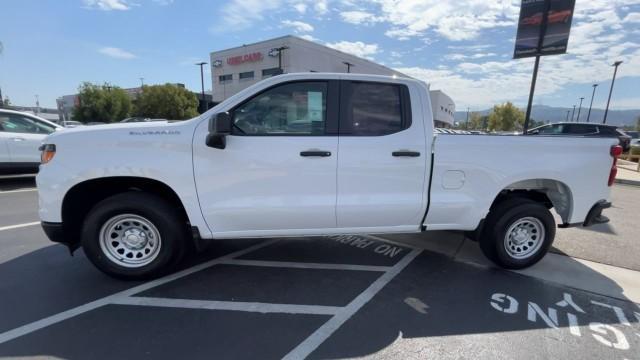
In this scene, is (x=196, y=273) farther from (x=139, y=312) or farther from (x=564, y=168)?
(x=564, y=168)

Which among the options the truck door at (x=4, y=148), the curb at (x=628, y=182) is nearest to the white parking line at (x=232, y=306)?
the truck door at (x=4, y=148)

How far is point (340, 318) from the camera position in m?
2.83

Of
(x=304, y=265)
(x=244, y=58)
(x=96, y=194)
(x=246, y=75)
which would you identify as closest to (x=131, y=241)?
(x=96, y=194)

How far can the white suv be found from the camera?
7.42 m

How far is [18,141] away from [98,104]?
146 feet

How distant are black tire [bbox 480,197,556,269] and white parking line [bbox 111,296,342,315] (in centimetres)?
202

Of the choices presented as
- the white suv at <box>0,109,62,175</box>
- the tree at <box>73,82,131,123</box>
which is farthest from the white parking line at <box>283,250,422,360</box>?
the tree at <box>73,82,131,123</box>

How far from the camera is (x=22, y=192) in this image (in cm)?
722

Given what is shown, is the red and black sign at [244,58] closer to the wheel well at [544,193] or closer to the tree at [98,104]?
the tree at [98,104]

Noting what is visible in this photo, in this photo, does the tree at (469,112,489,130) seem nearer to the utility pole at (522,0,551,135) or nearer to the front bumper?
the utility pole at (522,0,551,135)

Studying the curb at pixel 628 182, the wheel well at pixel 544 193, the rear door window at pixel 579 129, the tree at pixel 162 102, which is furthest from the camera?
the tree at pixel 162 102

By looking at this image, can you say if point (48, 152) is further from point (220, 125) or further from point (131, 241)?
point (220, 125)

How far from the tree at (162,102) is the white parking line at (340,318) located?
155 feet

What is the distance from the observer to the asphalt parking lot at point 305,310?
2.46 metres
